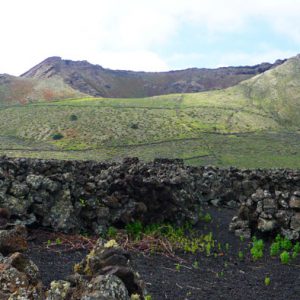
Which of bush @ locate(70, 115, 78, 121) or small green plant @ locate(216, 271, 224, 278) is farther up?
bush @ locate(70, 115, 78, 121)

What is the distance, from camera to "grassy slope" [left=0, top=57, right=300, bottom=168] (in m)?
61.5

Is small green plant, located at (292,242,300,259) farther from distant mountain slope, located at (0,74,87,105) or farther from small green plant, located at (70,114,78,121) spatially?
distant mountain slope, located at (0,74,87,105)

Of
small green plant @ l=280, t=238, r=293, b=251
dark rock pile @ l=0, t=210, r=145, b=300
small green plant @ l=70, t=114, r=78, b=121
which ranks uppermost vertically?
small green plant @ l=70, t=114, r=78, b=121

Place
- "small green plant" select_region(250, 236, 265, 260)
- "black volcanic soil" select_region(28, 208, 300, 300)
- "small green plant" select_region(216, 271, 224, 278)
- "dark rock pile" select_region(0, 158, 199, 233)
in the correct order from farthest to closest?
"dark rock pile" select_region(0, 158, 199, 233) → "small green plant" select_region(250, 236, 265, 260) → "small green plant" select_region(216, 271, 224, 278) → "black volcanic soil" select_region(28, 208, 300, 300)

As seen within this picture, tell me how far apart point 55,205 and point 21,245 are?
570 centimetres

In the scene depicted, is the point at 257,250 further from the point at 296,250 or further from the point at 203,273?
the point at 203,273

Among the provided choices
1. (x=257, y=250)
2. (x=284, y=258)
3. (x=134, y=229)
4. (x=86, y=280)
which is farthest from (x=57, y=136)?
(x=86, y=280)

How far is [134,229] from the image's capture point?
14867mm

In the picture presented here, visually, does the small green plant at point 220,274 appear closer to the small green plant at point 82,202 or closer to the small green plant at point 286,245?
the small green plant at point 286,245

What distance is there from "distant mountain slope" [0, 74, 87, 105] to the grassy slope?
20033 mm

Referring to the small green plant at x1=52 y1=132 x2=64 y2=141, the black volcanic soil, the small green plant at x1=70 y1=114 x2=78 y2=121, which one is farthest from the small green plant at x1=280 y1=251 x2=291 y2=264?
the small green plant at x1=70 y1=114 x2=78 y2=121

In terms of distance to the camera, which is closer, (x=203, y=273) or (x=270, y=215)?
(x=203, y=273)

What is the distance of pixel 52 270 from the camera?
32.9 ft

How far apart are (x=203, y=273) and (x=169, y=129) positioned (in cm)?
6847
